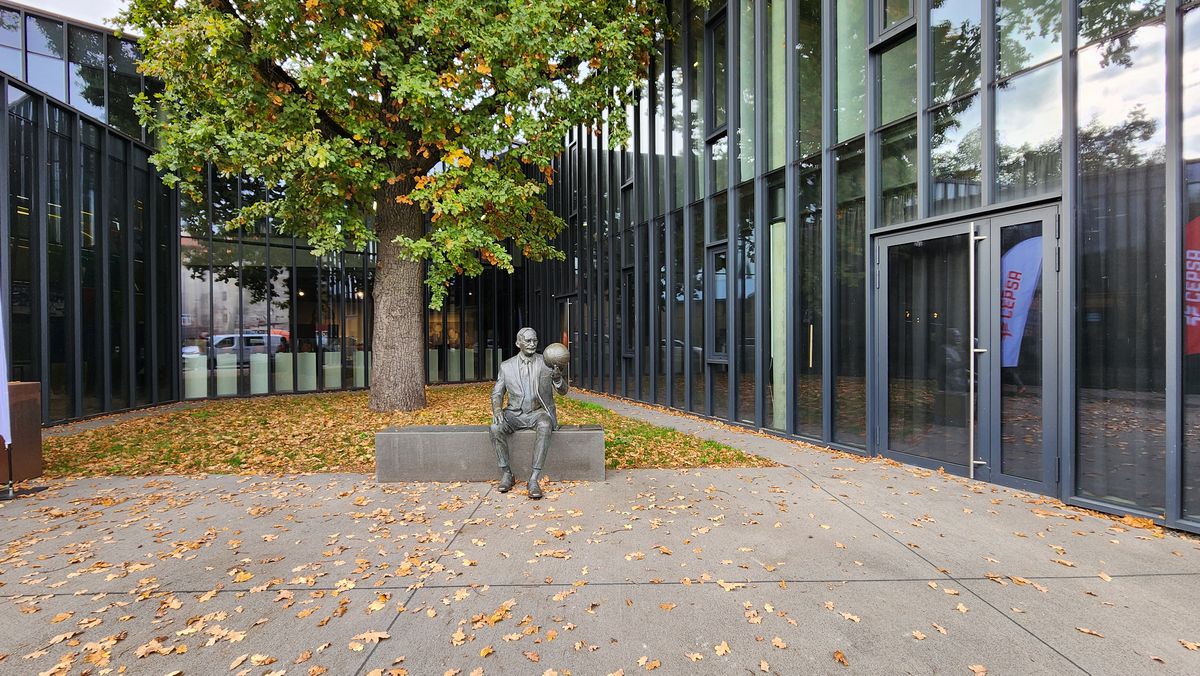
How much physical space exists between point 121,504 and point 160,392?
10.6m

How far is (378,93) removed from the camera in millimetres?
9484

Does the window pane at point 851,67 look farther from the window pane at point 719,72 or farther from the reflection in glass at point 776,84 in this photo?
the window pane at point 719,72

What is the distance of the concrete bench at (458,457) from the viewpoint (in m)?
6.19

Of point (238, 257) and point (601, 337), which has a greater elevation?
point (238, 257)

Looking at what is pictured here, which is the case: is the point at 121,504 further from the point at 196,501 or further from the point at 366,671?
the point at 366,671

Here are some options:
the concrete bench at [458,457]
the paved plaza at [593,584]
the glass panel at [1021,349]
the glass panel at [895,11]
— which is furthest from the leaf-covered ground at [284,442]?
the glass panel at [895,11]

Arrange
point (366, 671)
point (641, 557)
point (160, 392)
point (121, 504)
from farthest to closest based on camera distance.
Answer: point (160, 392) < point (121, 504) < point (641, 557) < point (366, 671)

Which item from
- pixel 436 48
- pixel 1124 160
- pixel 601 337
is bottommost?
pixel 601 337

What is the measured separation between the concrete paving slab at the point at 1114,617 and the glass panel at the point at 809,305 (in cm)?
474

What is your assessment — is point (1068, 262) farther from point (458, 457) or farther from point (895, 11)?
point (458, 457)

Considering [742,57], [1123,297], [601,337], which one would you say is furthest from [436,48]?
[1123,297]

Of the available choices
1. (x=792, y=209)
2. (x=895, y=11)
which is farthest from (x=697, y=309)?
(x=895, y=11)

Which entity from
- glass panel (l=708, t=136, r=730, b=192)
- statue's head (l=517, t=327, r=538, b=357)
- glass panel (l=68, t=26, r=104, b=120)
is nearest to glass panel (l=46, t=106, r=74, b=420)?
glass panel (l=68, t=26, r=104, b=120)

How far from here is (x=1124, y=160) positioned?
5.02m
